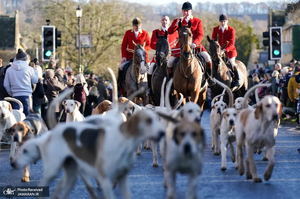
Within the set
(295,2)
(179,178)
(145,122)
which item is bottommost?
(179,178)

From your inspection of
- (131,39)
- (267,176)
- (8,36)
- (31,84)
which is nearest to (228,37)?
(131,39)

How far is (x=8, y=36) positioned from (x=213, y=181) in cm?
5588

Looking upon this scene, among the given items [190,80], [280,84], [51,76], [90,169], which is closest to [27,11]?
[280,84]

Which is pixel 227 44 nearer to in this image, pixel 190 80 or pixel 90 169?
pixel 190 80

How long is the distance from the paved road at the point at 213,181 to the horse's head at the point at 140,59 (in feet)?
16.7

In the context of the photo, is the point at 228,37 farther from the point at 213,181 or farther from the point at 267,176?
the point at 267,176

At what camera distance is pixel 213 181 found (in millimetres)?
10398

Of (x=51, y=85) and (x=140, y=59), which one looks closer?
(x=140, y=59)

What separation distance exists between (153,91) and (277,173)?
23.8 ft

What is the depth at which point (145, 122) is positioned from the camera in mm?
7062

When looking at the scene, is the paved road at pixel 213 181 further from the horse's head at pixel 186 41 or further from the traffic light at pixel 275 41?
the traffic light at pixel 275 41

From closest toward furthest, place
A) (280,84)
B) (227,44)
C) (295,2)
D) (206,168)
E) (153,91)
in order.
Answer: (206,168) < (153,91) < (227,44) < (280,84) < (295,2)

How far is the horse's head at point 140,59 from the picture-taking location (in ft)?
60.6

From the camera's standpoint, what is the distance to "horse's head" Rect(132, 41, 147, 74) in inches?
728
